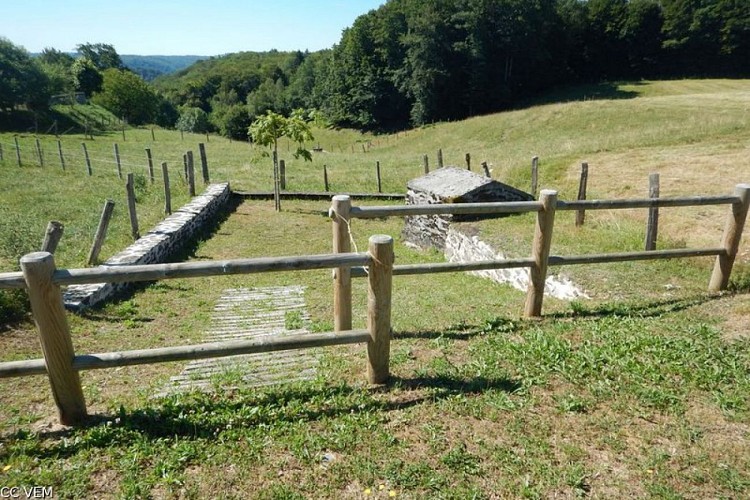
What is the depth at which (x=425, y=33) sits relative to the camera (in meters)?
51.1

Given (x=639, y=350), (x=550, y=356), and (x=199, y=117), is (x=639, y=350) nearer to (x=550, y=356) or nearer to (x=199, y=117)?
(x=550, y=356)

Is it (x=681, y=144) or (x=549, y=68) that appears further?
(x=549, y=68)

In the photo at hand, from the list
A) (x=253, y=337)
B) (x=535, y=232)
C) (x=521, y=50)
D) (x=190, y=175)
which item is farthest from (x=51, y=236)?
(x=521, y=50)

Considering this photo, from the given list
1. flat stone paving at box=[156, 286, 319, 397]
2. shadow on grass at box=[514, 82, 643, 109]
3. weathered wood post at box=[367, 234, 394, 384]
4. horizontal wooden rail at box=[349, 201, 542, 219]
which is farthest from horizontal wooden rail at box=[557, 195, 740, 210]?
shadow on grass at box=[514, 82, 643, 109]

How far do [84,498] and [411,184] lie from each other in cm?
1161

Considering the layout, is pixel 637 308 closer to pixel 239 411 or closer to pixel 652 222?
pixel 652 222

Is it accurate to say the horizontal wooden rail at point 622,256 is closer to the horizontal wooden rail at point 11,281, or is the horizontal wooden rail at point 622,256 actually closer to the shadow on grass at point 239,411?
the shadow on grass at point 239,411

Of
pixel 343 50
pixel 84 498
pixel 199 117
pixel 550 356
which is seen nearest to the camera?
pixel 84 498

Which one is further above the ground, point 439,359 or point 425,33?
point 425,33

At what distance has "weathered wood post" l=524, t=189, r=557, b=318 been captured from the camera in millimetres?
5070

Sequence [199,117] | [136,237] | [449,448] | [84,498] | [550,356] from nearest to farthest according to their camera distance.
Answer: [84,498] < [449,448] < [550,356] < [136,237] < [199,117]

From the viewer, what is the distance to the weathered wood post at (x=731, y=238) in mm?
5715

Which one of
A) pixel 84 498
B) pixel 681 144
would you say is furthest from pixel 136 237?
pixel 681 144

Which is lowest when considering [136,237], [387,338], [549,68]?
[136,237]
